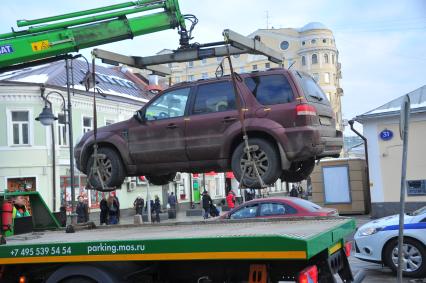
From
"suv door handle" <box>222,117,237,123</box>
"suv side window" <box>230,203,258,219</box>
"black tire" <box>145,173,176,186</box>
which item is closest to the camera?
"suv door handle" <box>222,117,237,123</box>

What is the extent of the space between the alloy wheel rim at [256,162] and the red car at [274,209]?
21.2 ft

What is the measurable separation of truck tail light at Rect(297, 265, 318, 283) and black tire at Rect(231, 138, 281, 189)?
3.49ft

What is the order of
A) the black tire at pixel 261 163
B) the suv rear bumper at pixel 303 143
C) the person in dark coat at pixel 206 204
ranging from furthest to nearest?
1. the person in dark coat at pixel 206 204
2. the black tire at pixel 261 163
3. the suv rear bumper at pixel 303 143

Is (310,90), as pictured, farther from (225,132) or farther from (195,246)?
(195,246)

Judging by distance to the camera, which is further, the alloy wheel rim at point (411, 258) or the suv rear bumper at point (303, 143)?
the alloy wheel rim at point (411, 258)

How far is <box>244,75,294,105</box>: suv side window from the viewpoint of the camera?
227 inches

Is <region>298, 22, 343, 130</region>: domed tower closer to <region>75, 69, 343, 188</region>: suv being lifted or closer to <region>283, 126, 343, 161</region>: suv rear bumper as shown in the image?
<region>75, 69, 343, 188</region>: suv being lifted

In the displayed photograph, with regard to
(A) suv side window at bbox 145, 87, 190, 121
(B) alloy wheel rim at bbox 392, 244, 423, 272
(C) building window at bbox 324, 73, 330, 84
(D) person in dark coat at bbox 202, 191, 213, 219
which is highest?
(C) building window at bbox 324, 73, 330, 84

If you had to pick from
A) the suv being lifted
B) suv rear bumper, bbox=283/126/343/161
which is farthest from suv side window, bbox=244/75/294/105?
suv rear bumper, bbox=283/126/343/161

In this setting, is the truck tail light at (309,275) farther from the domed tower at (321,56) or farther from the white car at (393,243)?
the domed tower at (321,56)

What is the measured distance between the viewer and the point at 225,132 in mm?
5957

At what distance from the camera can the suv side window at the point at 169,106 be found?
628 cm

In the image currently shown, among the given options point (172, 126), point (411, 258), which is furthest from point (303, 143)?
point (411, 258)

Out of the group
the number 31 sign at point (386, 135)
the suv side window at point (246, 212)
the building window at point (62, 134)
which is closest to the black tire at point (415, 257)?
the suv side window at point (246, 212)
